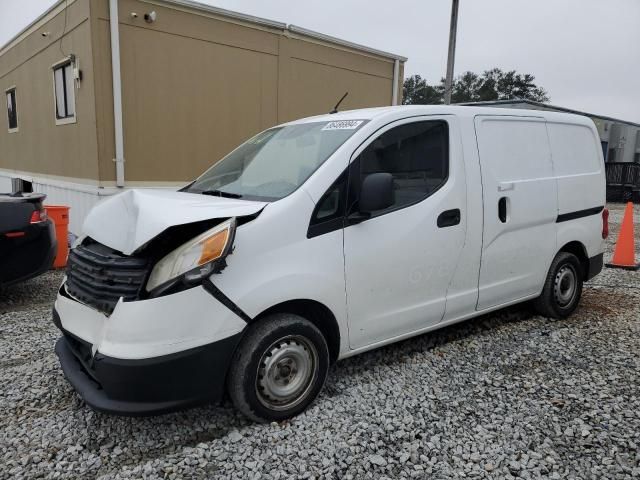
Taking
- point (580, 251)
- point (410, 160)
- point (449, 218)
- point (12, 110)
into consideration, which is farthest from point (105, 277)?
point (12, 110)

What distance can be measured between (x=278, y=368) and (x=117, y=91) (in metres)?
6.16

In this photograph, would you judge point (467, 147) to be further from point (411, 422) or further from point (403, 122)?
point (411, 422)

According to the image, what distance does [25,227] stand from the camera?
15.0ft

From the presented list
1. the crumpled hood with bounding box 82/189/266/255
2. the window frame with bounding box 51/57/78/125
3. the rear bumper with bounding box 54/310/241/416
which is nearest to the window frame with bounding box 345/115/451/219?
the crumpled hood with bounding box 82/189/266/255

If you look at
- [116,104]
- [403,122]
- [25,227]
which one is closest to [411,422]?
[403,122]

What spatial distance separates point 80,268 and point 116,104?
5.38 metres

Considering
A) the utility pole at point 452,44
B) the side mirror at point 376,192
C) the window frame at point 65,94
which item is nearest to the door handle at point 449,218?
the side mirror at point 376,192

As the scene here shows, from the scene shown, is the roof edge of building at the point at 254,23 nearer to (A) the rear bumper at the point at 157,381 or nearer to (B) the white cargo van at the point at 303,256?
(B) the white cargo van at the point at 303,256

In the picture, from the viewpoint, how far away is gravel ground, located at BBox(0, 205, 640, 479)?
2.47m

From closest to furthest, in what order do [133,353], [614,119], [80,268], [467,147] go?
[133,353]
[80,268]
[467,147]
[614,119]

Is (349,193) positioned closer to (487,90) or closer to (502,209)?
(502,209)

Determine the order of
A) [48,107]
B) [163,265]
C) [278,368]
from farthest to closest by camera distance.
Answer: [48,107] → [278,368] → [163,265]

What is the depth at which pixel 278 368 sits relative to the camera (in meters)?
2.80

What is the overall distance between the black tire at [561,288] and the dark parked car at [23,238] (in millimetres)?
4823
